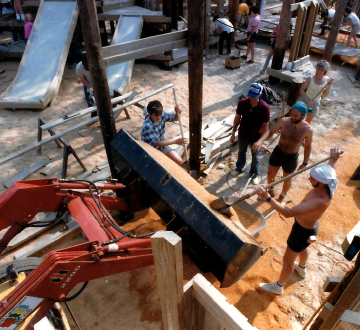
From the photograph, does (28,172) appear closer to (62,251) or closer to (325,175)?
(62,251)

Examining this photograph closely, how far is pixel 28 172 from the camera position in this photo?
220 inches

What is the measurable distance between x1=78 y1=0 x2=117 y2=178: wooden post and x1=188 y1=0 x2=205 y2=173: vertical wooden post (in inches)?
50.2

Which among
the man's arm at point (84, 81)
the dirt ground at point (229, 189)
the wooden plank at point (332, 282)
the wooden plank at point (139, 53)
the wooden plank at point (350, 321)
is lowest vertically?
the dirt ground at point (229, 189)

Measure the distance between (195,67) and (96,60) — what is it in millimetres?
1443

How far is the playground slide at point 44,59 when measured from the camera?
783 centimetres

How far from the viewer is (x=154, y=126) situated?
4336 mm

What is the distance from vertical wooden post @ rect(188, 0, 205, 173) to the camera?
397 cm

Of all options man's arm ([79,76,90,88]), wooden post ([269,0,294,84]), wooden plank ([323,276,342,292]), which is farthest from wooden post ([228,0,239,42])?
wooden plank ([323,276,342,292])

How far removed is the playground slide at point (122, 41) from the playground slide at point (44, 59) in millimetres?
1377

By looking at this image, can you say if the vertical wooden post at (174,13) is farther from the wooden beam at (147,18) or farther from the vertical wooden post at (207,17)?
the vertical wooden post at (207,17)

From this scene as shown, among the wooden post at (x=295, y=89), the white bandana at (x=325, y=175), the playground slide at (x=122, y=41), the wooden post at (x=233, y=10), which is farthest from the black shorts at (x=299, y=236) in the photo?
the wooden post at (x=233, y=10)

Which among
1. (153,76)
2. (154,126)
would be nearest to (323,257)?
(154,126)

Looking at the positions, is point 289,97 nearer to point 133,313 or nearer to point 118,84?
point 118,84

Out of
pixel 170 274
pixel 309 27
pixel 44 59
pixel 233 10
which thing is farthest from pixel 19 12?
pixel 170 274
